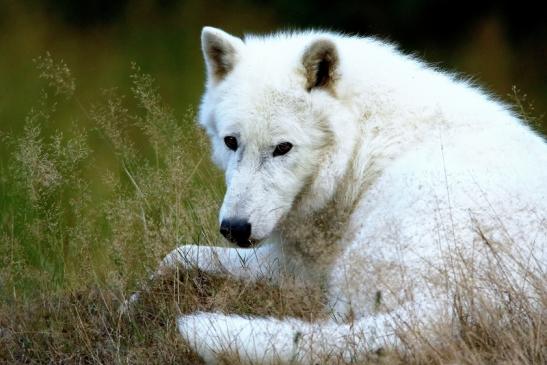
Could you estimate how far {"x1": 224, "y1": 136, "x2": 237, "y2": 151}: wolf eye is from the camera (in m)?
5.17

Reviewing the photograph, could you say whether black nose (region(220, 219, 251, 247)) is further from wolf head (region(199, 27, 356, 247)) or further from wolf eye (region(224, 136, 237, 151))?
wolf eye (region(224, 136, 237, 151))

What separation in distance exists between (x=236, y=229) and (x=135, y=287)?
80 cm

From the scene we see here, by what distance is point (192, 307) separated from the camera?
4844 mm

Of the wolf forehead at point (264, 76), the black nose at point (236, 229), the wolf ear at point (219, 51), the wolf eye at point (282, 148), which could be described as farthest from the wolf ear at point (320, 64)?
the black nose at point (236, 229)

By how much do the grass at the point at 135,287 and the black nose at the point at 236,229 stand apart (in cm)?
24

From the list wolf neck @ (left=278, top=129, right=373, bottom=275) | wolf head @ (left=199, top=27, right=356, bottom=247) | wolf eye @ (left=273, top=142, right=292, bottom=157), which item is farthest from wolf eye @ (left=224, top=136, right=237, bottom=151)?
wolf neck @ (left=278, top=129, right=373, bottom=275)

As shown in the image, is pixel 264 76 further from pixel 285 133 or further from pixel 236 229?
pixel 236 229

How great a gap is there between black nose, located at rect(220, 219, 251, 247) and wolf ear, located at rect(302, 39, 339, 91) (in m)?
0.83

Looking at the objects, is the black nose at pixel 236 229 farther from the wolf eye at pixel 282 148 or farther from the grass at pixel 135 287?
the wolf eye at pixel 282 148

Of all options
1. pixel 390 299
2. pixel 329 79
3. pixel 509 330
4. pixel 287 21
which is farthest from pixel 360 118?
pixel 287 21

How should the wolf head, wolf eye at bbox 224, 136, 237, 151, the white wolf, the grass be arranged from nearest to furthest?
the grass, the white wolf, the wolf head, wolf eye at bbox 224, 136, 237, 151

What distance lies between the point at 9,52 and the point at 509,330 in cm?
947

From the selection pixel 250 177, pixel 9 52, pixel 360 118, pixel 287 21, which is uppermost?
pixel 360 118

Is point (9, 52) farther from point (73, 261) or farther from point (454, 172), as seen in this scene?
point (454, 172)
